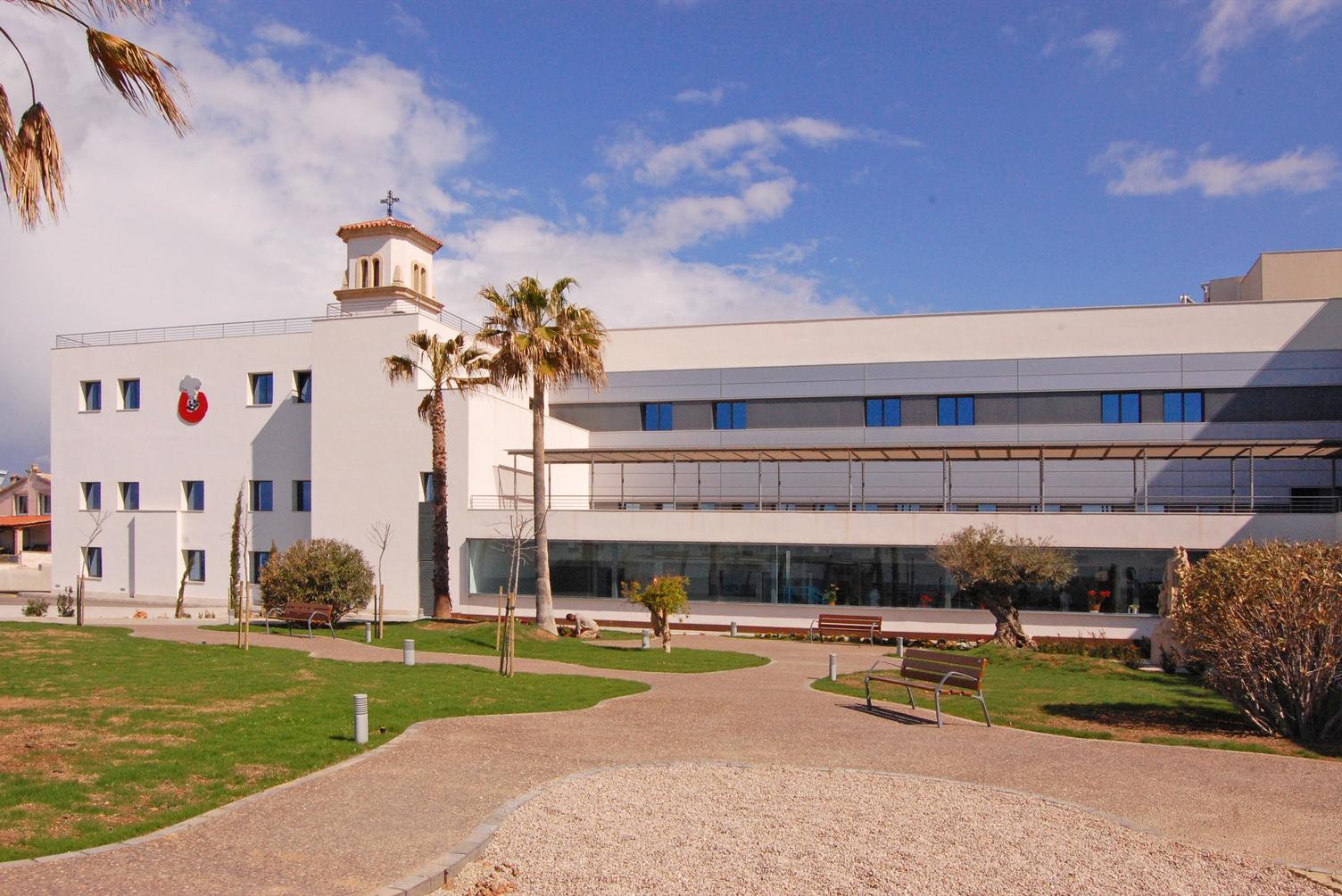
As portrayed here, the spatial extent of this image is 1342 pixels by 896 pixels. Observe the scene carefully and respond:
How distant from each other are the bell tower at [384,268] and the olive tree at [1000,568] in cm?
2586

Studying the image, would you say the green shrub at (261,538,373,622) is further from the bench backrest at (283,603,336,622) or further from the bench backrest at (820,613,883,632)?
the bench backrest at (820,613,883,632)

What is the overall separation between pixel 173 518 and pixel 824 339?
28.1 meters

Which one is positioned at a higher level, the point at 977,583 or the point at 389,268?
the point at 389,268

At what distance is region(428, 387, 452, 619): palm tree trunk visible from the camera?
29.6m

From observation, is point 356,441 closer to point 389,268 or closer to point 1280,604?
point 389,268

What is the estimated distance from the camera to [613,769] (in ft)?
31.6

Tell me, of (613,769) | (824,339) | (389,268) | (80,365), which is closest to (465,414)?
(389,268)

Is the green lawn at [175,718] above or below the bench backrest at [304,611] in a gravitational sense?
above

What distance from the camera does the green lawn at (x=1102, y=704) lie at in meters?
12.3

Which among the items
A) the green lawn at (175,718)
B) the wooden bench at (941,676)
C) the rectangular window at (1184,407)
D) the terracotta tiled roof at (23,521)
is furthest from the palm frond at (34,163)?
the terracotta tiled roof at (23,521)

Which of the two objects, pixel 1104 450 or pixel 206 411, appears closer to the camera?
pixel 1104 450

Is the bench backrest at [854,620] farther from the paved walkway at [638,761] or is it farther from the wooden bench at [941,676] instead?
the paved walkway at [638,761]

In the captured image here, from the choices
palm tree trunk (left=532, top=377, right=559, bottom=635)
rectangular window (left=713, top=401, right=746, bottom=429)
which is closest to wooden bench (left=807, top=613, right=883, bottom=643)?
palm tree trunk (left=532, top=377, right=559, bottom=635)

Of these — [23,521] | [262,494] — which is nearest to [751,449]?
[262,494]
